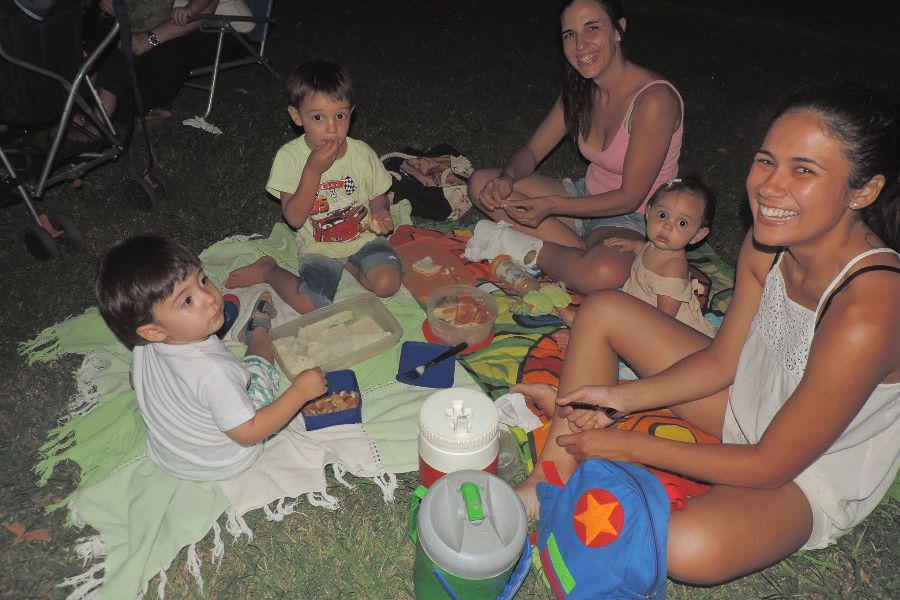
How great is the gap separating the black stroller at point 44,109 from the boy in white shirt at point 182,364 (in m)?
1.63

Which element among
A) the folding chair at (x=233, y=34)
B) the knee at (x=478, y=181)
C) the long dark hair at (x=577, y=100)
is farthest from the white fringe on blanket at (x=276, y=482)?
the folding chair at (x=233, y=34)

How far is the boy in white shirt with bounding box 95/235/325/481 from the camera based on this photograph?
2057 millimetres

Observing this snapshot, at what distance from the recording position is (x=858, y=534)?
2373mm

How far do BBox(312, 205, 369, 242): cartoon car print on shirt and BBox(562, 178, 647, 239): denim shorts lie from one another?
3.72ft

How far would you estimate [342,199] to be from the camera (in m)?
3.26

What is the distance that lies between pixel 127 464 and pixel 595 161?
2.50 m

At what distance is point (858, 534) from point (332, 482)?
1878 millimetres

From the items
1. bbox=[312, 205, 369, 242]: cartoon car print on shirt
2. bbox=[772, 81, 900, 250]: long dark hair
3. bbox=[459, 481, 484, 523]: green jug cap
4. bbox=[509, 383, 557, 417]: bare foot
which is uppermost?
bbox=[772, 81, 900, 250]: long dark hair

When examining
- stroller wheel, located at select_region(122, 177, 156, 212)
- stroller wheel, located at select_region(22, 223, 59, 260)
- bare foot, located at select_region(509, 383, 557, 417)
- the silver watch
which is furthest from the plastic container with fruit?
the silver watch

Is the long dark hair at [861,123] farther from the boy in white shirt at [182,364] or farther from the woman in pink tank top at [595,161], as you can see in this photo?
the boy in white shirt at [182,364]

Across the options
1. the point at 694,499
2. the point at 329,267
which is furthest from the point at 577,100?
the point at 694,499

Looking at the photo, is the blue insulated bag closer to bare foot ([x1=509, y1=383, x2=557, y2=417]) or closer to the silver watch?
bare foot ([x1=509, y1=383, x2=557, y2=417])

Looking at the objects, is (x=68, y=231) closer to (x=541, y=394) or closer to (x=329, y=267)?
(x=329, y=267)

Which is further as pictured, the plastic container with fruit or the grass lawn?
the plastic container with fruit
